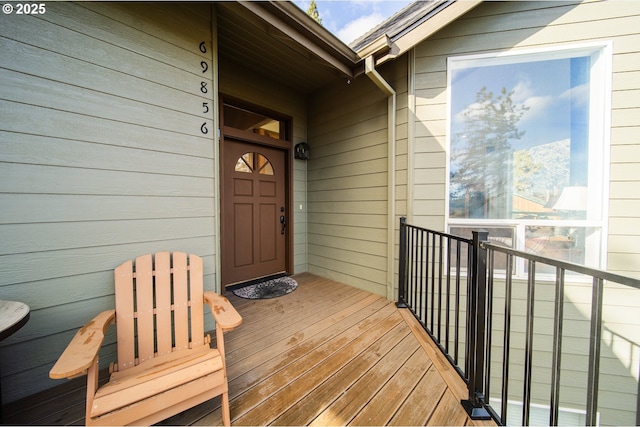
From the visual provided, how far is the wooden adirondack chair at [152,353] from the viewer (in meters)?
1.03

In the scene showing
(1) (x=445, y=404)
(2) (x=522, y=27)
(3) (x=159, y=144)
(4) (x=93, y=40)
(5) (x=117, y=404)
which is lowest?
(1) (x=445, y=404)

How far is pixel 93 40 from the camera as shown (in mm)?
1549

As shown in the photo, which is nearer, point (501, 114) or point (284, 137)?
point (501, 114)

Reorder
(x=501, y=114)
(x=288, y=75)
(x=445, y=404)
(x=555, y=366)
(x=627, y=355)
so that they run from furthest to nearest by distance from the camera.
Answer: (x=288, y=75) → (x=501, y=114) → (x=627, y=355) → (x=445, y=404) → (x=555, y=366)

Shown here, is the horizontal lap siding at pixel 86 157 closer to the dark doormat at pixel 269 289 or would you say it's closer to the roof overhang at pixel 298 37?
the roof overhang at pixel 298 37

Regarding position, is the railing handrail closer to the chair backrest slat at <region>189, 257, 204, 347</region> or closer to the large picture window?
the large picture window

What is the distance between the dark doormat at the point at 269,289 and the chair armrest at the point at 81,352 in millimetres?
1648

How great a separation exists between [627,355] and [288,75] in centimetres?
451

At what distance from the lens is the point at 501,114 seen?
2.42 metres

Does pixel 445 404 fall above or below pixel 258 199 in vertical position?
below

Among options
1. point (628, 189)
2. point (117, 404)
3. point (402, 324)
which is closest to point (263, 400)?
point (117, 404)

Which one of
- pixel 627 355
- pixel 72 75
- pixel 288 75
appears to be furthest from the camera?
pixel 288 75

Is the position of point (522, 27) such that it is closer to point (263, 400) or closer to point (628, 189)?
point (628, 189)

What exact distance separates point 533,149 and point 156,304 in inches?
135
